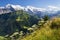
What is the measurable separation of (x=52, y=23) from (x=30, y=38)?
2551mm

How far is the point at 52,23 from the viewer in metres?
16.3

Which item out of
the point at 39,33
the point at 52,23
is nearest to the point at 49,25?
the point at 52,23

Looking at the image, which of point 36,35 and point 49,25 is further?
point 49,25

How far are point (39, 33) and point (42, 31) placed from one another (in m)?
0.35

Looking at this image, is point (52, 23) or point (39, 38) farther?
point (52, 23)

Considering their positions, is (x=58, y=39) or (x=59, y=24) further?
(x=59, y=24)

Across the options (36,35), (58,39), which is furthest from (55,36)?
(36,35)

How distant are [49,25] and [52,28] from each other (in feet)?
1.95

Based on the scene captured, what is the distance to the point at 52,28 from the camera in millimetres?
15875

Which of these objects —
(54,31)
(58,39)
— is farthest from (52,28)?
(58,39)

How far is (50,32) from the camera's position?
50.6ft

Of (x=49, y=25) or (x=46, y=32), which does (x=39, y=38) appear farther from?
(x=49, y=25)

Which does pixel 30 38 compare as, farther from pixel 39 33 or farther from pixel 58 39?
pixel 58 39

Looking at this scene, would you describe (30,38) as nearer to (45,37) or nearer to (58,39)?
(45,37)
